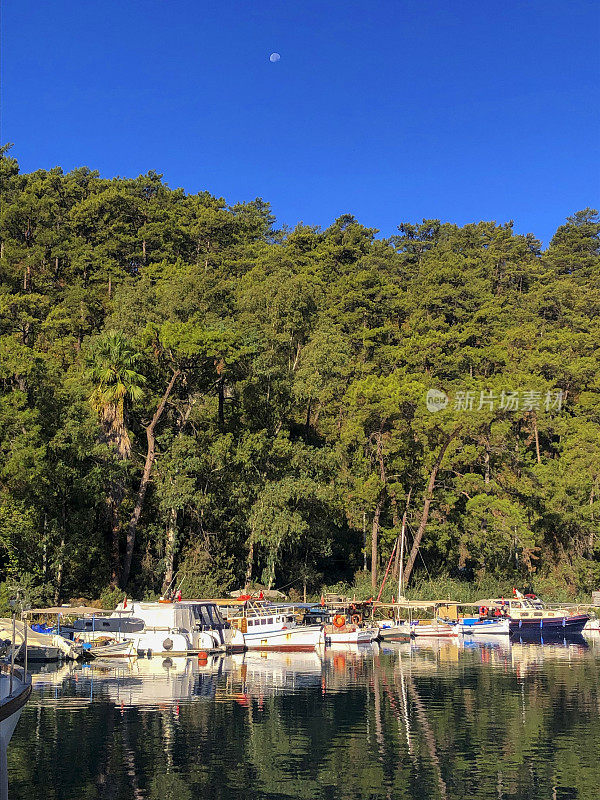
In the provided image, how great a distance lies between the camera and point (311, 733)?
3155 centimetres

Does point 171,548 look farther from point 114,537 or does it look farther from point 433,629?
point 433,629

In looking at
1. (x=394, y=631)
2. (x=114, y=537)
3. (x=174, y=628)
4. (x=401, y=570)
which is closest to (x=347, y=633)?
(x=394, y=631)

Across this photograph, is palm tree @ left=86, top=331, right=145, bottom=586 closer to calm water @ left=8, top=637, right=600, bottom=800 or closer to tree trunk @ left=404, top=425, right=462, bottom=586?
calm water @ left=8, top=637, right=600, bottom=800

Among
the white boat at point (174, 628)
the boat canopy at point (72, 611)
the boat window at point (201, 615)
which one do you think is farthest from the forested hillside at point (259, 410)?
the boat window at point (201, 615)

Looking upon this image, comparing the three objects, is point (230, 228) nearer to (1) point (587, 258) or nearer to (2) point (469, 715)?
(1) point (587, 258)

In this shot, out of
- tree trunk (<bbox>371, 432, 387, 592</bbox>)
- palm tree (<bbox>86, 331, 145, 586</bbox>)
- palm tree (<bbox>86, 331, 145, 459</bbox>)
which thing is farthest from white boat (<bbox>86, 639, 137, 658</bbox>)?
tree trunk (<bbox>371, 432, 387, 592</bbox>)

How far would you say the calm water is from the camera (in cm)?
2417

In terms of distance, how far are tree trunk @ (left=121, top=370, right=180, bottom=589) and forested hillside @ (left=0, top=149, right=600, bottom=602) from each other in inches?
8.5

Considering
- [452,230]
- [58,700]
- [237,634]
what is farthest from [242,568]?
[452,230]

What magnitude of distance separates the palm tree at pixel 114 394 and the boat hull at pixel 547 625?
32058 millimetres

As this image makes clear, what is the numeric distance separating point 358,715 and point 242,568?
42143mm

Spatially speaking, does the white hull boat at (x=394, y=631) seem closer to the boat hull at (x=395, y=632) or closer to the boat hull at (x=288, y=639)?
the boat hull at (x=395, y=632)

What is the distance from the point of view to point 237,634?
63.1 m

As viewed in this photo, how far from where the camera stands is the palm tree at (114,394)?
6950 cm
